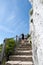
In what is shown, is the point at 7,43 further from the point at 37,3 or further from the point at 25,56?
the point at 37,3

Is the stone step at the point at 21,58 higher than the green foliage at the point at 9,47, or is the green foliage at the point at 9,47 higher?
the green foliage at the point at 9,47

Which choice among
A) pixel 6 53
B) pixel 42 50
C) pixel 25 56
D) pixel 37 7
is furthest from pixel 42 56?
pixel 6 53

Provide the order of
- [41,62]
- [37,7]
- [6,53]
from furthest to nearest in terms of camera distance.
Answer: [6,53]
[37,7]
[41,62]

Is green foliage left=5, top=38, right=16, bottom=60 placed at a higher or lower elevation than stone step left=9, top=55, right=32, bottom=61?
higher

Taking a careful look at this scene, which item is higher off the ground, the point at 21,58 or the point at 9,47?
the point at 9,47

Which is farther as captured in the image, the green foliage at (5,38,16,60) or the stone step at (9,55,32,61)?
the green foliage at (5,38,16,60)

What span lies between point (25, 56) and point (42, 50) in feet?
23.5

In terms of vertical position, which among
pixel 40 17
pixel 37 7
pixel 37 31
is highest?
pixel 37 7

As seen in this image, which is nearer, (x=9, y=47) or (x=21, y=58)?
(x=21, y=58)

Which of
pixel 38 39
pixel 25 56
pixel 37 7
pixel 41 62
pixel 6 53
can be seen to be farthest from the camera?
pixel 6 53

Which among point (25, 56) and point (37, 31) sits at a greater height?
point (37, 31)

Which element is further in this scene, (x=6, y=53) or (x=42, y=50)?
(x=6, y=53)

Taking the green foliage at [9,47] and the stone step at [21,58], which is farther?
the green foliage at [9,47]

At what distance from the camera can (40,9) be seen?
2666mm
